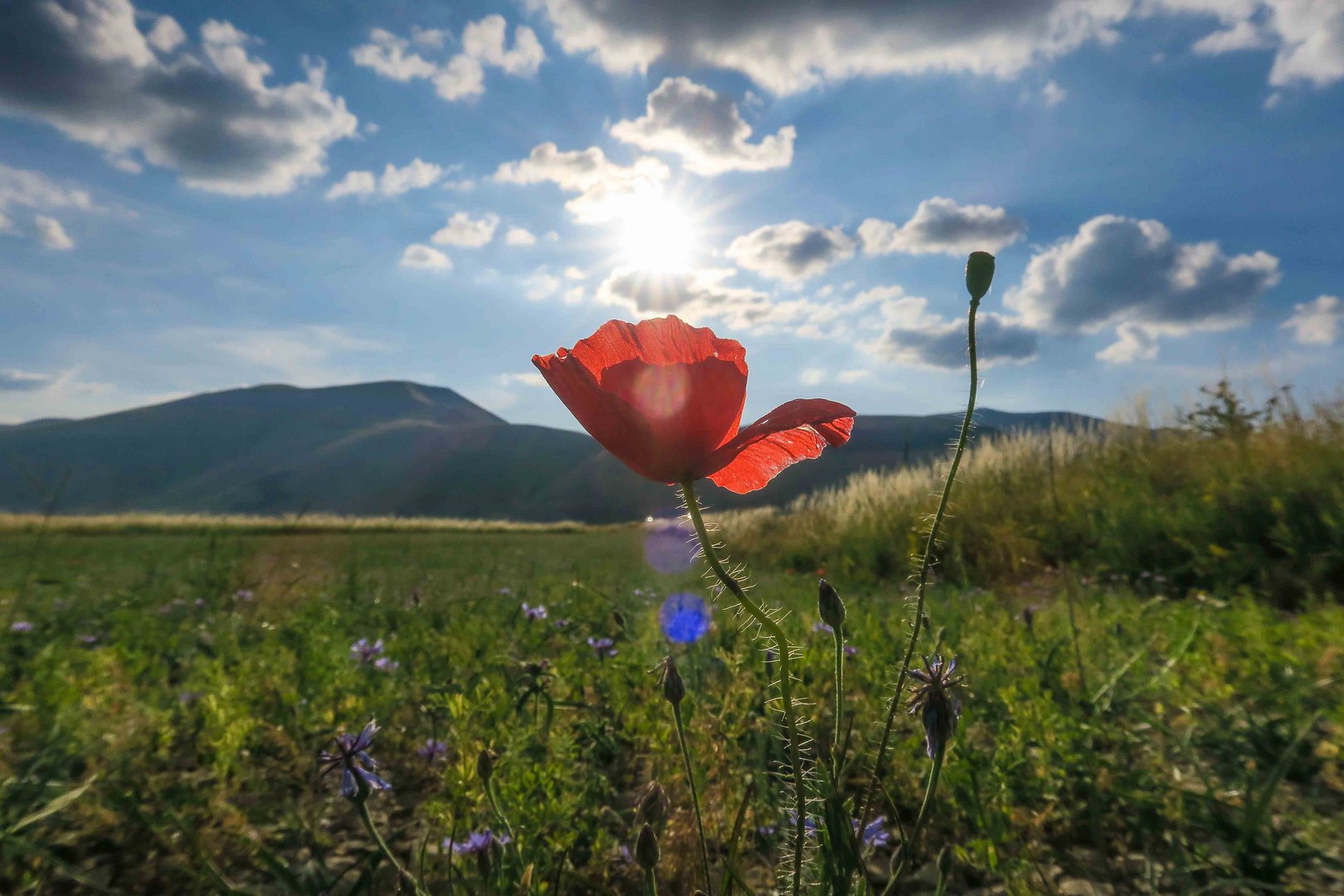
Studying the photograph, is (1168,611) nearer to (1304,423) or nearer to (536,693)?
(536,693)

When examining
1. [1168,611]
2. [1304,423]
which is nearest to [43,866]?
[1168,611]

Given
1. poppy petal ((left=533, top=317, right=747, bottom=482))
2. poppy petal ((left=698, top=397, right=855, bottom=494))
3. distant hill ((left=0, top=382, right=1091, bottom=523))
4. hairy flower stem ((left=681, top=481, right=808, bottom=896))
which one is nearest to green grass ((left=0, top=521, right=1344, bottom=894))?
hairy flower stem ((left=681, top=481, right=808, bottom=896))

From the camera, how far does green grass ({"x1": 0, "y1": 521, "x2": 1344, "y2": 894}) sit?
1.52m

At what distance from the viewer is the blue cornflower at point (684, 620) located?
218 cm

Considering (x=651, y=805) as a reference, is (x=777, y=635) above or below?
above

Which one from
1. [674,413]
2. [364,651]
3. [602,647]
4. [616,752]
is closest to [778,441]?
[674,413]

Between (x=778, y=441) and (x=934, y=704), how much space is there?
0.38 metres

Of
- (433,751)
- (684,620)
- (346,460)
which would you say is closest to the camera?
(433,751)

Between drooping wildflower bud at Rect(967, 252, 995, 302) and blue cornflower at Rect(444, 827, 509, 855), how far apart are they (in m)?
1.12

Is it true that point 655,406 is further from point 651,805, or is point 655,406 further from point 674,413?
point 651,805

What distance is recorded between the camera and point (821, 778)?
0.96 m

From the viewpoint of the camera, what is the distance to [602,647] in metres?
2.56

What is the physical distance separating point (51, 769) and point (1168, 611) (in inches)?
172

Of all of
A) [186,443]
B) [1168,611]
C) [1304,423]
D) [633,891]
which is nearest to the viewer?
[633,891]
